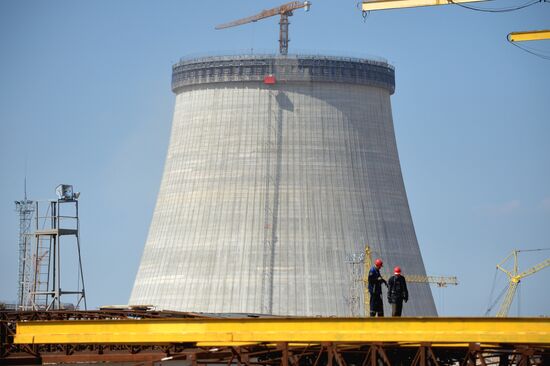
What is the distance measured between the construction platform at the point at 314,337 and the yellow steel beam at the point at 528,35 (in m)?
27.4

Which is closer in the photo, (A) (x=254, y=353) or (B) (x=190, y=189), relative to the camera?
(A) (x=254, y=353)

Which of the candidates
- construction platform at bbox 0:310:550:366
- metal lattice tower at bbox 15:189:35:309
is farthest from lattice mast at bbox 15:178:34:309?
construction platform at bbox 0:310:550:366

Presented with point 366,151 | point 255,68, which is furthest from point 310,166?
point 255,68

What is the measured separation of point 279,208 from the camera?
215ft

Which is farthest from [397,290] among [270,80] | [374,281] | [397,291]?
[270,80]

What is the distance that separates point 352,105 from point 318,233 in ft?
22.4

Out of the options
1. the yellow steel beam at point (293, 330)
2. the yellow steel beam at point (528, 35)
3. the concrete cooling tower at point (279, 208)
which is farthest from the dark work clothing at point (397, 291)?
the concrete cooling tower at point (279, 208)

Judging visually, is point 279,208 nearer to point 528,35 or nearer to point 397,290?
point 528,35

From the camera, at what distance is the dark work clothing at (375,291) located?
2930cm

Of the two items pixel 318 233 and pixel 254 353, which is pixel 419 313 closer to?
pixel 318 233

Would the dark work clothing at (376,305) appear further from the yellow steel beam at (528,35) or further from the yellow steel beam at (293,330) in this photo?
the yellow steel beam at (528,35)

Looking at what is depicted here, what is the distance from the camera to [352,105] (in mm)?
67438

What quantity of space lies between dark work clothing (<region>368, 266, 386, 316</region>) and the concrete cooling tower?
33.5 metres

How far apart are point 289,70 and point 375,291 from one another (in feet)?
135
